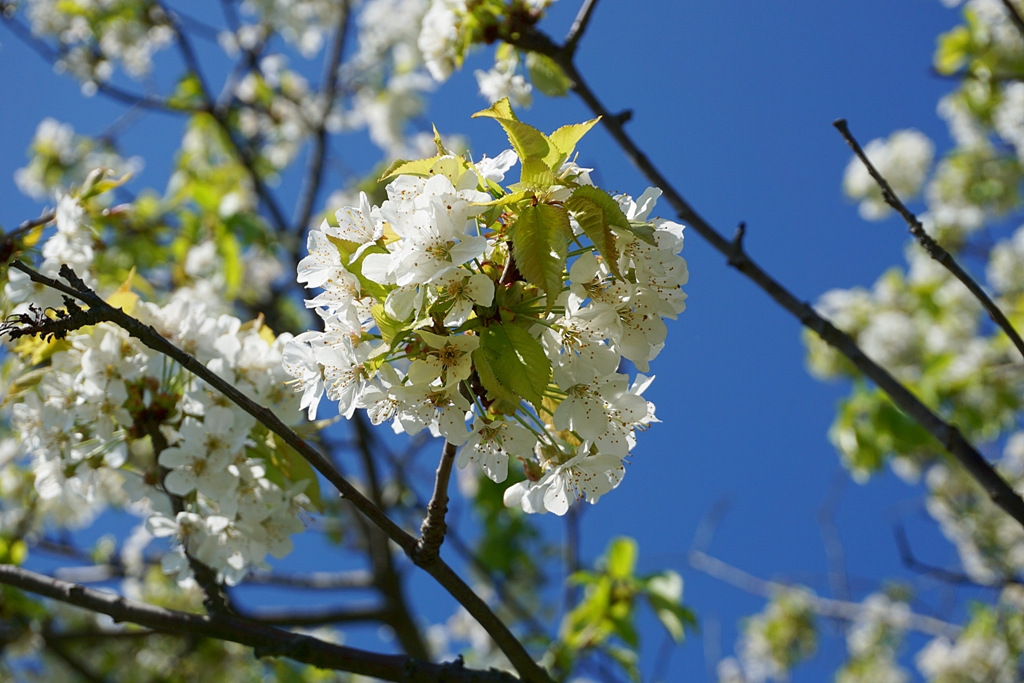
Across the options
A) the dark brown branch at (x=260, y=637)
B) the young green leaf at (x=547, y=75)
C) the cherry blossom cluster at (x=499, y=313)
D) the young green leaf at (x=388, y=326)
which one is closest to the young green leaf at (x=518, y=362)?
the cherry blossom cluster at (x=499, y=313)

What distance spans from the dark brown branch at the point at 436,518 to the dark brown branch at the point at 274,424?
0.02 m

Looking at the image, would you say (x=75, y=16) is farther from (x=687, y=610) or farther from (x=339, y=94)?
(x=687, y=610)

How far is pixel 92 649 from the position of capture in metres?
5.79

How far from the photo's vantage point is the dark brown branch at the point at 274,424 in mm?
1382

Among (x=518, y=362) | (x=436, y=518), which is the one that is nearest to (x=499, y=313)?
(x=518, y=362)

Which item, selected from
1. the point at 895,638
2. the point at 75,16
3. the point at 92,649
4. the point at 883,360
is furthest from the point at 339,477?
the point at 895,638

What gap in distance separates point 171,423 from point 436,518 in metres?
0.97

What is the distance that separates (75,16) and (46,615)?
4.96 m

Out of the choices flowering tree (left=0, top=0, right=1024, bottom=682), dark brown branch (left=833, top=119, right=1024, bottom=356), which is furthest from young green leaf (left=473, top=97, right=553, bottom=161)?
dark brown branch (left=833, top=119, right=1024, bottom=356)

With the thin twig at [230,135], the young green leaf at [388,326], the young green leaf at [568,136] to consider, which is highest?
the thin twig at [230,135]

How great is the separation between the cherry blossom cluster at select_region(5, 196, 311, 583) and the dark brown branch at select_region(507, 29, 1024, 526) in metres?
1.39

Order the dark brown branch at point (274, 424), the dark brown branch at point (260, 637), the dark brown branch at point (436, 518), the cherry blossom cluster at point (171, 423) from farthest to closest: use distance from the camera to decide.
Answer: the cherry blossom cluster at point (171, 423) → the dark brown branch at point (260, 637) → the dark brown branch at point (436, 518) → the dark brown branch at point (274, 424)

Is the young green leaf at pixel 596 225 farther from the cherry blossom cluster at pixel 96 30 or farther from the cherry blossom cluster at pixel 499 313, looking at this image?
the cherry blossom cluster at pixel 96 30

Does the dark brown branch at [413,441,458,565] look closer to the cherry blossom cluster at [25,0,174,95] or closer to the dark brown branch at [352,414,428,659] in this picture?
the dark brown branch at [352,414,428,659]
